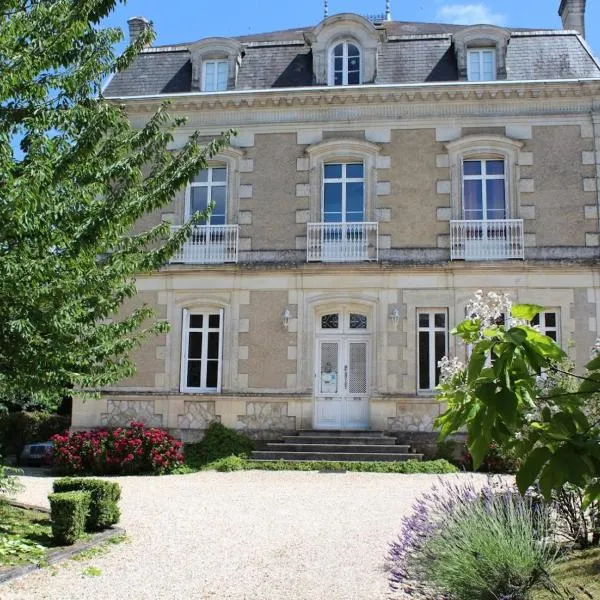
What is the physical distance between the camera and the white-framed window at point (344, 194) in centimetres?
1530

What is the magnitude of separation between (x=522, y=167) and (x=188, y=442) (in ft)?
28.0

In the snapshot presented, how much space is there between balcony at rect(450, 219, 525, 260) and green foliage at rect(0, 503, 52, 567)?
9398mm

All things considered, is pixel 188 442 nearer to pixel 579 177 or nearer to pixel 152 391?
pixel 152 391

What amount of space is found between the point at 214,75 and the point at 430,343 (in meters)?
7.50

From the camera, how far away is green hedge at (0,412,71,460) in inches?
671

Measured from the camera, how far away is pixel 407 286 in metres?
14.7

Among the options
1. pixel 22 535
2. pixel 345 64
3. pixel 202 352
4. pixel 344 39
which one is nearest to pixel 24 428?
pixel 202 352

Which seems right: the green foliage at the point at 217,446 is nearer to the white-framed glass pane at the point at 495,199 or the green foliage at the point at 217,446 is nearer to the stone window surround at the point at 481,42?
the white-framed glass pane at the point at 495,199

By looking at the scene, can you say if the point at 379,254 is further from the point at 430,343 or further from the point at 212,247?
the point at 212,247

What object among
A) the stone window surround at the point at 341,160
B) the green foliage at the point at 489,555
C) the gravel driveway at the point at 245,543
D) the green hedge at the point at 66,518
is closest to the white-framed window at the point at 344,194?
the stone window surround at the point at 341,160

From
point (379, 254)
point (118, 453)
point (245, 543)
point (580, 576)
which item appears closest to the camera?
point (580, 576)

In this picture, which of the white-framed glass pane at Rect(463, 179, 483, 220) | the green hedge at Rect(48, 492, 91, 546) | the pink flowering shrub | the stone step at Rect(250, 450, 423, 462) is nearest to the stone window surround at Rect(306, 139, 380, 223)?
the white-framed glass pane at Rect(463, 179, 483, 220)

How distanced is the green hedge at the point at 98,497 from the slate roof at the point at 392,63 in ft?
35.1

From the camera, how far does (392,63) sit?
16.0 m
